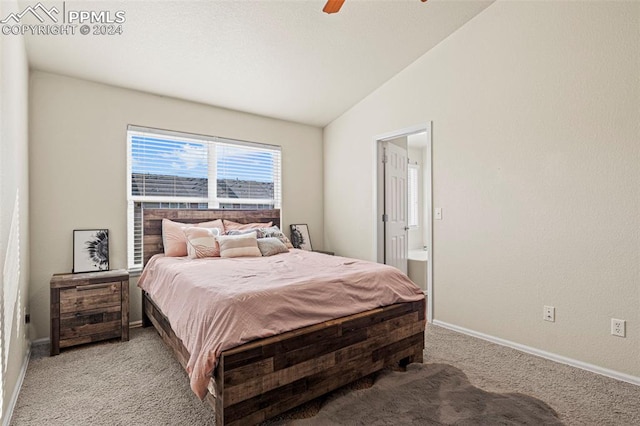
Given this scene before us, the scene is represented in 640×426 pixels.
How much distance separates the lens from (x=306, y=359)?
1.86 m

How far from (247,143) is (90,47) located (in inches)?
74.4

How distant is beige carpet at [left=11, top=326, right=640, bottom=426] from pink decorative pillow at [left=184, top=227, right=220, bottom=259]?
87 centimetres

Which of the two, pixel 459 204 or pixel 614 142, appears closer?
pixel 614 142

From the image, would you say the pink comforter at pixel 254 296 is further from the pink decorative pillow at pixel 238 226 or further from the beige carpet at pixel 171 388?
the pink decorative pillow at pixel 238 226

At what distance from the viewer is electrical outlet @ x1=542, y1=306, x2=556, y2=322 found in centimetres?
262

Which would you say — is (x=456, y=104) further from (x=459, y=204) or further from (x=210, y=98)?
(x=210, y=98)

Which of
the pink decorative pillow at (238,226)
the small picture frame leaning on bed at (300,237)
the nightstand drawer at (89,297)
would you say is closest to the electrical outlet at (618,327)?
the small picture frame leaning on bed at (300,237)

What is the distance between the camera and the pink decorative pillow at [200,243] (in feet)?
10.4

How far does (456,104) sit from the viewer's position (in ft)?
10.7

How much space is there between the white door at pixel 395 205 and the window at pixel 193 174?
1.49 m

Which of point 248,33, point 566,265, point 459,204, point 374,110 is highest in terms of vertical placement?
point 248,33

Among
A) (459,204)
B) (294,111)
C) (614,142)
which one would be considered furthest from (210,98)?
(614,142)

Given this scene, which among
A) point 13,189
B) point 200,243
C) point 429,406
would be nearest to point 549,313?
point 429,406

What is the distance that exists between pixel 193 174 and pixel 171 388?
7.99 feet
